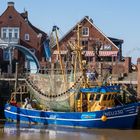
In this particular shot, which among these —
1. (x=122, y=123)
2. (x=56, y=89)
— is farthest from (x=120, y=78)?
(x=122, y=123)

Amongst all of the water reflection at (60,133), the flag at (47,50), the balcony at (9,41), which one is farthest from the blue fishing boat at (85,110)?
the balcony at (9,41)

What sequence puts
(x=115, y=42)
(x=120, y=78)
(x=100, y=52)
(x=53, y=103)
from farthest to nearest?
(x=115, y=42) < (x=100, y=52) < (x=120, y=78) < (x=53, y=103)

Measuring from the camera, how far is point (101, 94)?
41531 millimetres

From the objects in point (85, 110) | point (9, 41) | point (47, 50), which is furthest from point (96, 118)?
point (9, 41)

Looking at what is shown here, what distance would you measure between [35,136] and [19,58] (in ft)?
116

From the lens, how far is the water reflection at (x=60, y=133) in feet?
121

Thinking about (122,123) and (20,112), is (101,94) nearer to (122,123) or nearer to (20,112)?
(122,123)

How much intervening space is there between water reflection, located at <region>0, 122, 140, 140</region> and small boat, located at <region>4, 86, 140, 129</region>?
70 centimetres

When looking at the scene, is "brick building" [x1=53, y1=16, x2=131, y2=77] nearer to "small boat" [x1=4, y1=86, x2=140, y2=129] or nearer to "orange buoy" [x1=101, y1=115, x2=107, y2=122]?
"small boat" [x1=4, y1=86, x2=140, y2=129]

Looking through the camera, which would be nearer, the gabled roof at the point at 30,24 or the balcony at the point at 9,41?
the balcony at the point at 9,41

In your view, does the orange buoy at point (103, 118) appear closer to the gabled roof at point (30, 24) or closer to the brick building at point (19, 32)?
the brick building at point (19, 32)

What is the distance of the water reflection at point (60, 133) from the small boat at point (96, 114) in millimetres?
704

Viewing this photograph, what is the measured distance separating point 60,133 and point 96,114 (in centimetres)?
307

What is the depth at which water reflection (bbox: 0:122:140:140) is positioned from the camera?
37.0 meters
